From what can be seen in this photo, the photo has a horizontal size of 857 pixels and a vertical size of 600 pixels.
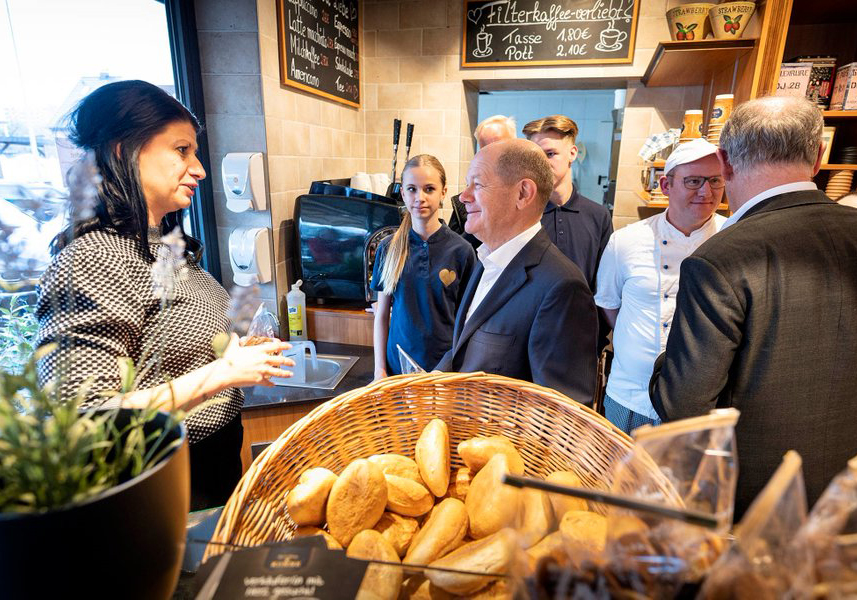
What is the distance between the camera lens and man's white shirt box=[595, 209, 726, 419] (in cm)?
175

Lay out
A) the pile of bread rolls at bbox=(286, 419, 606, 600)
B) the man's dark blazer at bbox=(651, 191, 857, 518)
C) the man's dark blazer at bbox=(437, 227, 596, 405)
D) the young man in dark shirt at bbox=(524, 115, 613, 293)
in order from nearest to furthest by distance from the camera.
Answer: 1. the pile of bread rolls at bbox=(286, 419, 606, 600)
2. the man's dark blazer at bbox=(651, 191, 857, 518)
3. the man's dark blazer at bbox=(437, 227, 596, 405)
4. the young man in dark shirt at bbox=(524, 115, 613, 293)

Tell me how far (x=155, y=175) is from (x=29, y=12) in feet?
2.92

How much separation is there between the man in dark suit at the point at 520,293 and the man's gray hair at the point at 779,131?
1.73 ft

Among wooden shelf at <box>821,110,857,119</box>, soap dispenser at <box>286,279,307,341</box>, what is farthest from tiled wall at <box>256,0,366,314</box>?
wooden shelf at <box>821,110,857,119</box>

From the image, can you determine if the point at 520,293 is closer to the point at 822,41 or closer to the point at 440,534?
the point at 440,534

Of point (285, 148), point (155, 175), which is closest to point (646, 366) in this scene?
point (155, 175)

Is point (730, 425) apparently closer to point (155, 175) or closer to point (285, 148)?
point (155, 175)

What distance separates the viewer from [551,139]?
2365 millimetres

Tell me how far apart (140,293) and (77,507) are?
77 cm

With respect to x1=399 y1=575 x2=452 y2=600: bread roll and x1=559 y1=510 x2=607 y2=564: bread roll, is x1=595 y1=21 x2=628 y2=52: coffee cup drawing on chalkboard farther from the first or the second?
x1=399 y1=575 x2=452 y2=600: bread roll

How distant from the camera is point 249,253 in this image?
234 centimetres

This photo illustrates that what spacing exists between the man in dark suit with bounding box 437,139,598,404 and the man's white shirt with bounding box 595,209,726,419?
1.77 ft

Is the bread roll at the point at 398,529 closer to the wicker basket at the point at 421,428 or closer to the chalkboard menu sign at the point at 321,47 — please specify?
the wicker basket at the point at 421,428

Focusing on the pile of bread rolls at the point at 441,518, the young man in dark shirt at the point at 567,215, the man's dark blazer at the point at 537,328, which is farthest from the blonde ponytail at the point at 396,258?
the pile of bread rolls at the point at 441,518
